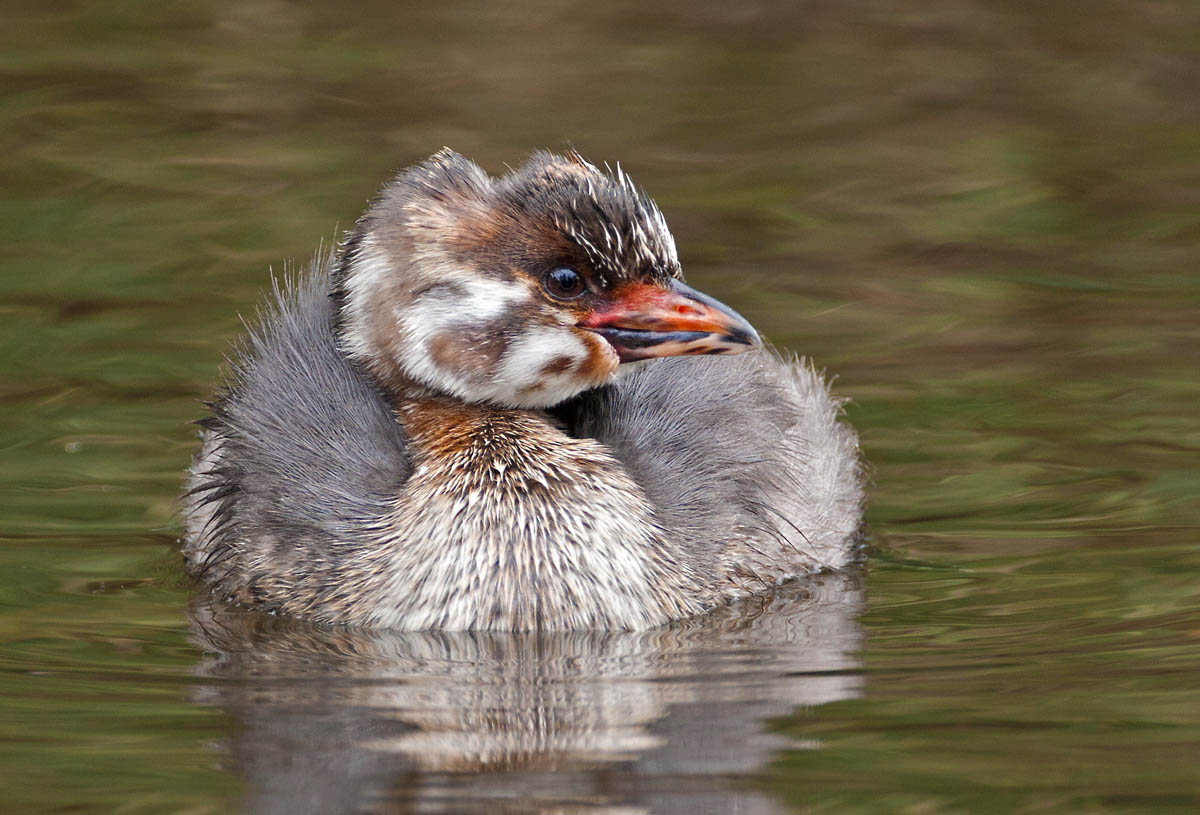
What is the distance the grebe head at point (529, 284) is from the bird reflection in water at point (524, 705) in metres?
1.14

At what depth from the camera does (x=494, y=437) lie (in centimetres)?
899

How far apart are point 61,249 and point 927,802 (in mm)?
8193

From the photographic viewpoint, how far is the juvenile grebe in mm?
8688

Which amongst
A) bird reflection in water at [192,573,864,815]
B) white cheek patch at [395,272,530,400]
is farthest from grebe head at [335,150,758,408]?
bird reflection in water at [192,573,864,815]

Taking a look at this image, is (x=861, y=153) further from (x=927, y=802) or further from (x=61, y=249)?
(x=927, y=802)

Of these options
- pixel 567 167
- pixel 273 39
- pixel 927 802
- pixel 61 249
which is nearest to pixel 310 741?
pixel 927 802

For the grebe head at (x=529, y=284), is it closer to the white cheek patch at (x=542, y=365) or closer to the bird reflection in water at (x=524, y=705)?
the white cheek patch at (x=542, y=365)

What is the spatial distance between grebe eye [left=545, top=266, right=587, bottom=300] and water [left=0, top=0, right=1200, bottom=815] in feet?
4.57

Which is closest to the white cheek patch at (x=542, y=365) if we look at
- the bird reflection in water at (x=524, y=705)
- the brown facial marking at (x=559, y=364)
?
the brown facial marking at (x=559, y=364)

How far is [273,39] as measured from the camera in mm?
17328

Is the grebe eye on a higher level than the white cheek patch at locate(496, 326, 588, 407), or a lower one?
higher

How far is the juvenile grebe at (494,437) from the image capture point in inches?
342

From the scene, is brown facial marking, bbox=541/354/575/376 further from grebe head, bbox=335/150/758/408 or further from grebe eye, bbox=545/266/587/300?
grebe eye, bbox=545/266/587/300

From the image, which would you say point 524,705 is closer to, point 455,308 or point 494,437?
point 494,437
